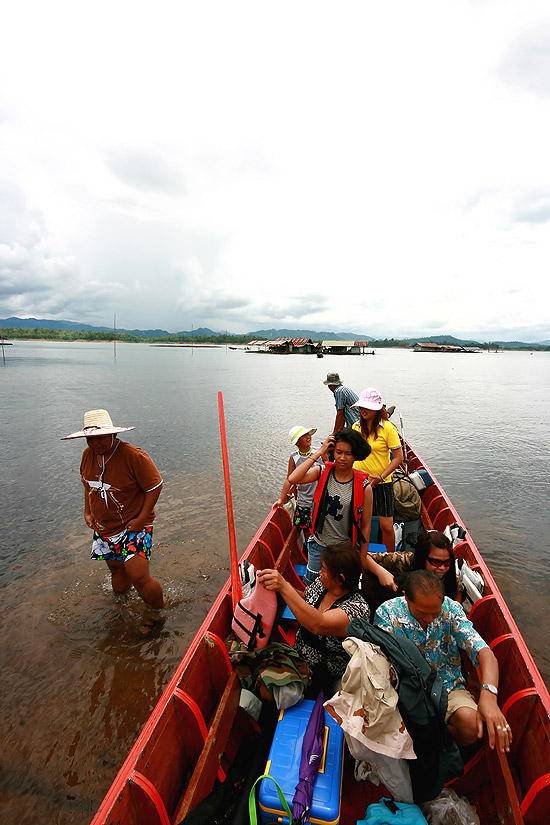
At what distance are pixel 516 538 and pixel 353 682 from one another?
7.85m

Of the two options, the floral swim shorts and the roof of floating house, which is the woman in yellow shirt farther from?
the roof of floating house

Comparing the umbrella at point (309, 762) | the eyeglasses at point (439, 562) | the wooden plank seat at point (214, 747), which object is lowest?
the wooden plank seat at point (214, 747)

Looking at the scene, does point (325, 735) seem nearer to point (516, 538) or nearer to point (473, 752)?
point (473, 752)

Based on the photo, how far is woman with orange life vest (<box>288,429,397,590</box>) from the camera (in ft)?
11.6

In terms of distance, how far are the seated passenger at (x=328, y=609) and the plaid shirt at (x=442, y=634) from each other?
0.58ft

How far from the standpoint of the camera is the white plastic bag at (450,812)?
2.28m

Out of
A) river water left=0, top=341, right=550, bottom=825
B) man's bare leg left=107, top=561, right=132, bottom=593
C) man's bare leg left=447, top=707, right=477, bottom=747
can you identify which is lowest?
river water left=0, top=341, right=550, bottom=825

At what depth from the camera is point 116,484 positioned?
3.90m

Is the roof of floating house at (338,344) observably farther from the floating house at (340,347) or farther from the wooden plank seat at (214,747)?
the wooden plank seat at (214,747)

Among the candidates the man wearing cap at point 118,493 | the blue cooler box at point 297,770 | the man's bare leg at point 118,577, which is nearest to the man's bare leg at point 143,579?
the man wearing cap at point 118,493

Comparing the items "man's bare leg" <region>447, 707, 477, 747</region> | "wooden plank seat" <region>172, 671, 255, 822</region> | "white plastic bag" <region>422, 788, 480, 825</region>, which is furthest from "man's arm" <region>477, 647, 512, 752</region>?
"wooden plank seat" <region>172, 671, 255, 822</region>

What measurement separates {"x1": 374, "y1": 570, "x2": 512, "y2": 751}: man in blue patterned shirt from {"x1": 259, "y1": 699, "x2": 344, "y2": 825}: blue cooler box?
742 mm

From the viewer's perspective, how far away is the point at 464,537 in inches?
192

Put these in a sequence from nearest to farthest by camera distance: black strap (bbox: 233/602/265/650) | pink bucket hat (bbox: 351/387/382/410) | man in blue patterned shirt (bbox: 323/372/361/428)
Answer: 1. black strap (bbox: 233/602/265/650)
2. pink bucket hat (bbox: 351/387/382/410)
3. man in blue patterned shirt (bbox: 323/372/361/428)
